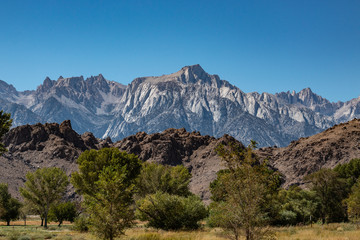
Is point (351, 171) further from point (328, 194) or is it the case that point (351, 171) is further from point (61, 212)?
point (61, 212)

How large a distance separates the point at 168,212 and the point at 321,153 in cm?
15026

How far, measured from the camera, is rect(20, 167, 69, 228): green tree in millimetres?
57938

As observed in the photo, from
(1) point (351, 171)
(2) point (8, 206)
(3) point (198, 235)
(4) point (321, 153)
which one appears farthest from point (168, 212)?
(4) point (321, 153)

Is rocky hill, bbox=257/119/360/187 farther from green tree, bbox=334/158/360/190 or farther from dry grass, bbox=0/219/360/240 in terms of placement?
dry grass, bbox=0/219/360/240

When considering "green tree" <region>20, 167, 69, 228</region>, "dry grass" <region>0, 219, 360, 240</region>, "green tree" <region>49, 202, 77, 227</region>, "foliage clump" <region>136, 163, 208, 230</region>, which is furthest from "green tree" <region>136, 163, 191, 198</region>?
"dry grass" <region>0, 219, 360, 240</region>

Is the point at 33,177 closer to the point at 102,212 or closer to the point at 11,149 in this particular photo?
the point at 102,212

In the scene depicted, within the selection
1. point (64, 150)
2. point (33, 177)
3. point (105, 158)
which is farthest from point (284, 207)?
point (64, 150)

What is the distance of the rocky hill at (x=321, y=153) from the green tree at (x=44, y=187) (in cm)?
11713

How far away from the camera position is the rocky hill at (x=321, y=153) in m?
159

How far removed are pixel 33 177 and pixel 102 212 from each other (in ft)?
136

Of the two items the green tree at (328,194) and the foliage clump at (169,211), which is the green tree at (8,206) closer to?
the foliage clump at (169,211)

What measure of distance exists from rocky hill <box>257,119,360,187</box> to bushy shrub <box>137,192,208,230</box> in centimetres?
12320

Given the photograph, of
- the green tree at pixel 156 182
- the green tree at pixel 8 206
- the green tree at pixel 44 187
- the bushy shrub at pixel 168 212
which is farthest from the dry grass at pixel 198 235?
the green tree at pixel 8 206

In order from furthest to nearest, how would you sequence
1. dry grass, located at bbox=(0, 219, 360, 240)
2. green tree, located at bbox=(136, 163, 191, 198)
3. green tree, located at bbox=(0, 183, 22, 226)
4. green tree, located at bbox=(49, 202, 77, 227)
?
green tree, located at bbox=(0, 183, 22, 226) < green tree, located at bbox=(49, 202, 77, 227) < green tree, located at bbox=(136, 163, 191, 198) < dry grass, located at bbox=(0, 219, 360, 240)
